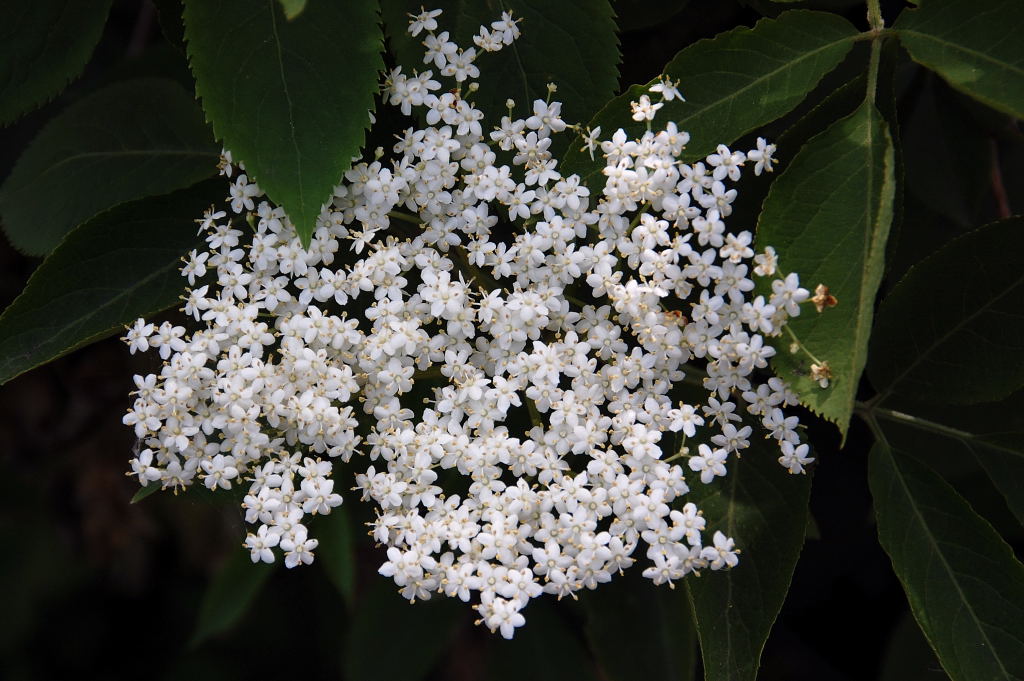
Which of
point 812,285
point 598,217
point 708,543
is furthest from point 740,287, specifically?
point 708,543

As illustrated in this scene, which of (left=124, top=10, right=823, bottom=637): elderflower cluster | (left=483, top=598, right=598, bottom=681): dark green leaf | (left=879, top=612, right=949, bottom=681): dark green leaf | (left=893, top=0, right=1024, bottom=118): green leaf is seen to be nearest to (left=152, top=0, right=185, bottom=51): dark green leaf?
(left=124, top=10, right=823, bottom=637): elderflower cluster

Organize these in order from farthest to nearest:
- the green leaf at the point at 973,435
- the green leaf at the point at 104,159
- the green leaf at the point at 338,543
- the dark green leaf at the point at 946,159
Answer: the green leaf at the point at 338,543
the dark green leaf at the point at 946,159
the green leaf at the point at 104,159
the green leaf at the point at 973,435

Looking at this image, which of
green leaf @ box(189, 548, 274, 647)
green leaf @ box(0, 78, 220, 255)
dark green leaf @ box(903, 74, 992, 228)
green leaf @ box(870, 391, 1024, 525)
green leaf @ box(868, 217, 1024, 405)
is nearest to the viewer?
green leaf @ box(868, 217, 1024, 405)

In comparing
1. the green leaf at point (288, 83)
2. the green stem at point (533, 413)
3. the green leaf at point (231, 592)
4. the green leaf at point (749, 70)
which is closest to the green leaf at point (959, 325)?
the green leaf at point (749, 70)

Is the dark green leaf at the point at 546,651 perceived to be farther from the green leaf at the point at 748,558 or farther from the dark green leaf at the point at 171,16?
the dark green leaf at the point at 171,16

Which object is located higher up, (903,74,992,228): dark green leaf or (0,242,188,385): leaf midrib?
(0,242,188,385): leaf midrib

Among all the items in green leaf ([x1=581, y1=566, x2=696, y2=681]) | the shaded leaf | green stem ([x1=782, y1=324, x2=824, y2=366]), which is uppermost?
green stem ([x1=782, y1=324, x2=824, y2=366])

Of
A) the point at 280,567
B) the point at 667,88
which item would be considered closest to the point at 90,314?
the point at 667,88

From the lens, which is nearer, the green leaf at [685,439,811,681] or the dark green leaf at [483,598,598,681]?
the green leaf at [685,439,811,681]

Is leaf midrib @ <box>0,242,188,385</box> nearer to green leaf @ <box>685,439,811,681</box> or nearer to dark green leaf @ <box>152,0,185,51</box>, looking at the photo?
dark green leaf @ <box>152,0,185,51</box>
